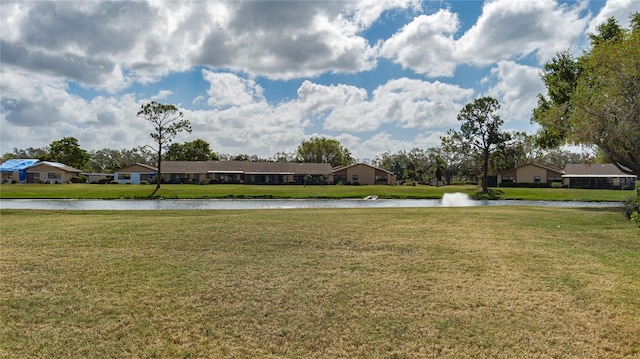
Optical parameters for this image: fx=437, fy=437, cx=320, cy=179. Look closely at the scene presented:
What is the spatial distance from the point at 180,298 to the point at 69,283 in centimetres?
214

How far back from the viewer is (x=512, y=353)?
16.4ft

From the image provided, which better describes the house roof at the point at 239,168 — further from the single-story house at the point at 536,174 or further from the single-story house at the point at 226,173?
the single-story house at the point at 536,174

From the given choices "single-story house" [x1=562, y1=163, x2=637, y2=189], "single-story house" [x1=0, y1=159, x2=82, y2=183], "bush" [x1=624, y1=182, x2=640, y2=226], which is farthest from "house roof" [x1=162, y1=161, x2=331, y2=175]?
"bush" [x1=624, y1=182, x2=640, y2=226]

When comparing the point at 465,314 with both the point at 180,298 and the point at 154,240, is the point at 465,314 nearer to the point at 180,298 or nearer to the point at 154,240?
the point at 180,298

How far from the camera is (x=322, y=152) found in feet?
332

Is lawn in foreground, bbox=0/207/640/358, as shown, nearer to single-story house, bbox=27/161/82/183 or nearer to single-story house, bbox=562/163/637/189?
single-story house, bbox=562/163/637/189

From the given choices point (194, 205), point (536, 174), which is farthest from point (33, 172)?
point (536, 174)

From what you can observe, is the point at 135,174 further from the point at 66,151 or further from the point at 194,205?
the point at 194,205

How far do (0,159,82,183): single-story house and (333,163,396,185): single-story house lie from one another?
151ft

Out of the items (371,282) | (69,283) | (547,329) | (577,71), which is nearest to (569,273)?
(547,329)

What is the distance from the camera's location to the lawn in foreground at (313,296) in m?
5.15

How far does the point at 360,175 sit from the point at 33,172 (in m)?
54.2

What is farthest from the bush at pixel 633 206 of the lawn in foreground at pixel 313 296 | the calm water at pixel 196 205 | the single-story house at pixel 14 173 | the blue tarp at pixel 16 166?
the blue tarp at pixel 16 166

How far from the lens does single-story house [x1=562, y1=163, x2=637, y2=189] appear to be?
67062 mm
